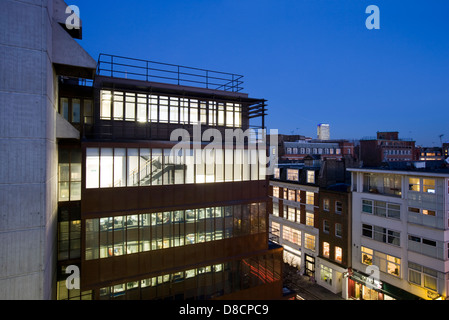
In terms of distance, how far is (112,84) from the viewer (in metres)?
16.1

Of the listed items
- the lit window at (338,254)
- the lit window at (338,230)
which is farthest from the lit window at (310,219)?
the lit window at (338,254)

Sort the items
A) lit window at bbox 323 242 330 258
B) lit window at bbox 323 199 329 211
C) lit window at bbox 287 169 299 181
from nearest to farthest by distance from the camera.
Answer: lit window at bbox 323 242 330 258 < lit window at bbox 323 199 329 211 < lit window at bbox 287 169 299 181

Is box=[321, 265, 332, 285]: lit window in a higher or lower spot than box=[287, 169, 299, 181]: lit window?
lower

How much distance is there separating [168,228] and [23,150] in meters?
9.08

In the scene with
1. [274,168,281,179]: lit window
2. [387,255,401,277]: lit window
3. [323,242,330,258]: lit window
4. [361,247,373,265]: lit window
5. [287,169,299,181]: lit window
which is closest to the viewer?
[387,255,401,277]: lit window

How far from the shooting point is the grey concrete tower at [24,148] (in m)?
9.27

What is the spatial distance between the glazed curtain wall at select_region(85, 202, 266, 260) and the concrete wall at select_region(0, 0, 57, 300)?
4.41 metres

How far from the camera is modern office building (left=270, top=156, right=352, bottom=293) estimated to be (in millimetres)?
28594

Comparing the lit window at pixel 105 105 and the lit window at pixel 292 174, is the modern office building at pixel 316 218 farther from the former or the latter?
the lit window at pixel 105 105

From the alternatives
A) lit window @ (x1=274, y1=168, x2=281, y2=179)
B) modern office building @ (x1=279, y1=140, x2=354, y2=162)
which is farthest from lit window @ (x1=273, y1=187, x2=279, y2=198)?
modern office building @ (x1=279, y1=140, x2=354, y2=162)

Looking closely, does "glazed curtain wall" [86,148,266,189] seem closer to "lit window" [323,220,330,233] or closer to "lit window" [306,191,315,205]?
"lit window" [306,191,315,205]

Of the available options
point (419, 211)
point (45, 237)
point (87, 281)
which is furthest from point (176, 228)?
point (419, 211)

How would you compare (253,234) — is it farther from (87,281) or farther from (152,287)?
(87,281)

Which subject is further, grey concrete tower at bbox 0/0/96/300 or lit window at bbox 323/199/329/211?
lit window at bbox 323/199/329/211
